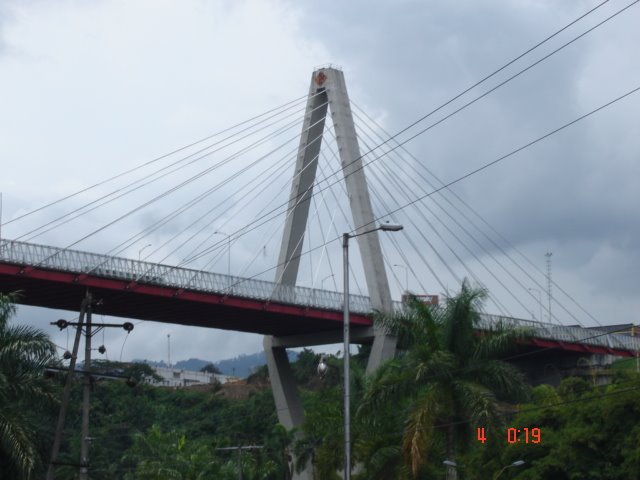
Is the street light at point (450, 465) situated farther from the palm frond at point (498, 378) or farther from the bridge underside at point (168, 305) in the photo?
the bridge underside at point (168, 305)

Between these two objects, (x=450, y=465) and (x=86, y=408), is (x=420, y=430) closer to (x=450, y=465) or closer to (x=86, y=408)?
(x=450, y=465)

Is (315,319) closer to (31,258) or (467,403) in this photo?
(31,258)

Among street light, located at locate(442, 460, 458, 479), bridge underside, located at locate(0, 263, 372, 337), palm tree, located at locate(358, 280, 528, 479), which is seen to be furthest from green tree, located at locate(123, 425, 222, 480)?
palm tree, located at locate(358, 280, 528, 479)

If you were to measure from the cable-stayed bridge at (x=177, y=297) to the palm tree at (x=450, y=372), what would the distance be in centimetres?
1441

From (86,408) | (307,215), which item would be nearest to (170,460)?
(307,215)

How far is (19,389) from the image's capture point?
33.3m

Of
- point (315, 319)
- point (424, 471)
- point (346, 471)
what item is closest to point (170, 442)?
point (315, 319)

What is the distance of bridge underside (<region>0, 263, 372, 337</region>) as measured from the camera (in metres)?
57.9

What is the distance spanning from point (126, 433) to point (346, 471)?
73.2 metres

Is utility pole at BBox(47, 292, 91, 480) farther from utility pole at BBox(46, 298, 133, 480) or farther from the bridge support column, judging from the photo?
the bridge support column

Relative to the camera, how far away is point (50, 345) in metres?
33.3

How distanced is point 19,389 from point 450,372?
1361cm

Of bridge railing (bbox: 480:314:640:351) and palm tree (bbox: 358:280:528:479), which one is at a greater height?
bridge railing (bbox: 480:314:640:351)

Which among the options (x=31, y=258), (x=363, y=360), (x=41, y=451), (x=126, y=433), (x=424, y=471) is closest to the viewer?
(x=41, y=451)
